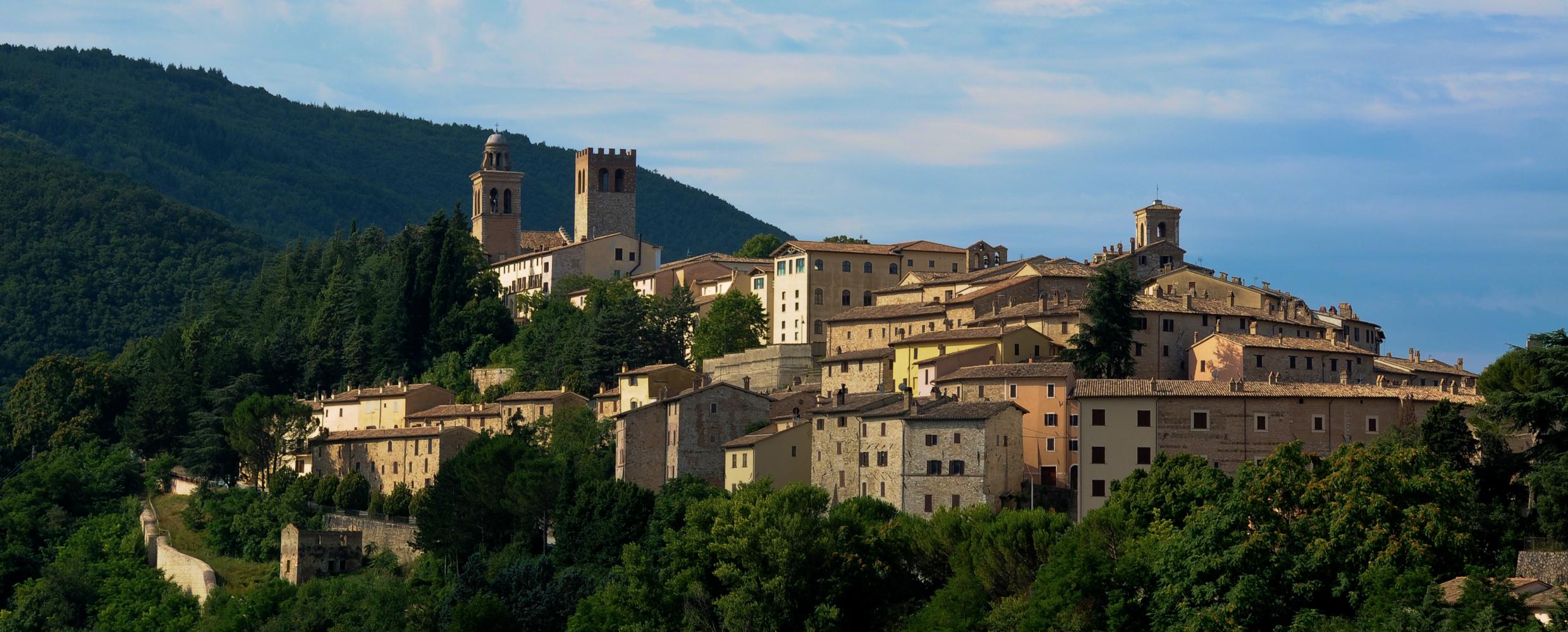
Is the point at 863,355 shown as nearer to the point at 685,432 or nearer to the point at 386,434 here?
the point at 685,432

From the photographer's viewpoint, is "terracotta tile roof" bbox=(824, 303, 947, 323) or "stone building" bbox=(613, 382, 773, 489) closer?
"stone building" bbox=(613, 382, 773, 489)

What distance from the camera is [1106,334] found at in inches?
2371

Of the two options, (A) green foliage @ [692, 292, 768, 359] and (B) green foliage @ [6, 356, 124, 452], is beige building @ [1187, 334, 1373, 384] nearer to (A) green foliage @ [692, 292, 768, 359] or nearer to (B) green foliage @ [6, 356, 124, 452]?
(A) green foliage @ [692, 292, 768, 359]

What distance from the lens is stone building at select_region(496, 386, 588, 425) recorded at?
74.5 m

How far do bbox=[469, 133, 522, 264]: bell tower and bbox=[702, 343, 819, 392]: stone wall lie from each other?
35301mm

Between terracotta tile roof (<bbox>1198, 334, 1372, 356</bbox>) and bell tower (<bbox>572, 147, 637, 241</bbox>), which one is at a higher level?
bell tower (<bbox>572, 147, 637, 241</bbox>)

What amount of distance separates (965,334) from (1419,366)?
642 inches

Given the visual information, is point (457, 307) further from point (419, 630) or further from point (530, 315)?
point (419, 630)

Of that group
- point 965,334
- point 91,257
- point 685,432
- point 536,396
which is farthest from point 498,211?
point 965,334

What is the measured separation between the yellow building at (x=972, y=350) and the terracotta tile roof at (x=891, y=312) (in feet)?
A: 15.9

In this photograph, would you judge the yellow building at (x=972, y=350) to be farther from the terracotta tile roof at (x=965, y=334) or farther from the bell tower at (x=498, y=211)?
the bell tower at (x=498, y=211)

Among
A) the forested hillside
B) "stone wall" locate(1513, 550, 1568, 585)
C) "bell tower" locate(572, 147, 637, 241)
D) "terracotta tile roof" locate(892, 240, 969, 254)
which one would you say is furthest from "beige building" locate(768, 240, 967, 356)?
the forested hillside

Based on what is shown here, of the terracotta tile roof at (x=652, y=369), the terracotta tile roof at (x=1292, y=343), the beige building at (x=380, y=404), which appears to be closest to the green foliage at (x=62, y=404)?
the beige building at (x=380, y=404)

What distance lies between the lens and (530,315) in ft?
302
